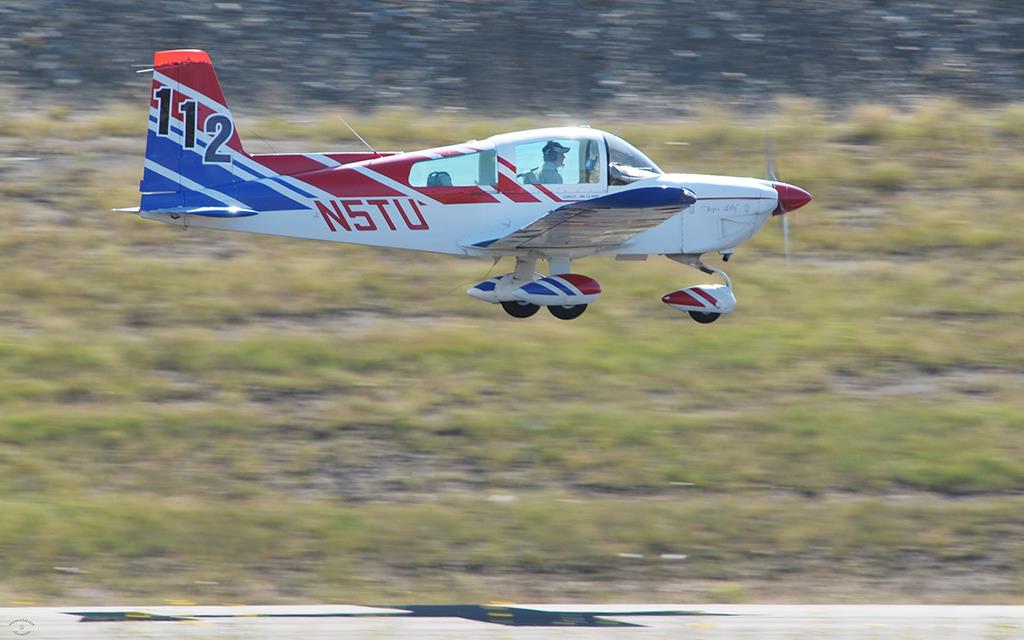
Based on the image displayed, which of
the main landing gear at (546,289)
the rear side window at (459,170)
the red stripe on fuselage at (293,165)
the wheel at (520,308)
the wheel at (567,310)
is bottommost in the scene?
the wheel at (520,308)

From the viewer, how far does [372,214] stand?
16.3m

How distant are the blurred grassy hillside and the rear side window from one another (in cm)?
354

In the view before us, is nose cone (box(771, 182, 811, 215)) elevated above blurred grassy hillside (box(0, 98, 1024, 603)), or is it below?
above

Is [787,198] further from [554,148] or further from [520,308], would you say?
[520,308]

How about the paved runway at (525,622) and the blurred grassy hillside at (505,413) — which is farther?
the blurred grassy hillside at (505,413)

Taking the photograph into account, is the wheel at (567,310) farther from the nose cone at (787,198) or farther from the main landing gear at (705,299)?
the nose cone at (787,198)

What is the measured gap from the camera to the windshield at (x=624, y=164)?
16.4 meters

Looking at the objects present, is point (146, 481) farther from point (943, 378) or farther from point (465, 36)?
point (465, 36)

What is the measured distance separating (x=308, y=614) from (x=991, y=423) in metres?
9.54

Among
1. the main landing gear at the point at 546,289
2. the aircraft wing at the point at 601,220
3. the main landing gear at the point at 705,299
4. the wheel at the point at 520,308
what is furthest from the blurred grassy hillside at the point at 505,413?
the aircraft wing at the point at 601,220

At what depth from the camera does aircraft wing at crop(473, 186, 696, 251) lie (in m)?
15.1

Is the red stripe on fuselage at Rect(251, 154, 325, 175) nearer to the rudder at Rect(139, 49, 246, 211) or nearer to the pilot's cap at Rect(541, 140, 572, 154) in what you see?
the rudder at Rect(139, 49, 246, 211)


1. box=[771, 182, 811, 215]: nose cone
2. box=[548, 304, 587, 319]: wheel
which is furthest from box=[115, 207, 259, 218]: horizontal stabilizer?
box=[771, 182, 811, 215]: nose cone

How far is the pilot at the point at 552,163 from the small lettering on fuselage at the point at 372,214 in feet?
4.77
